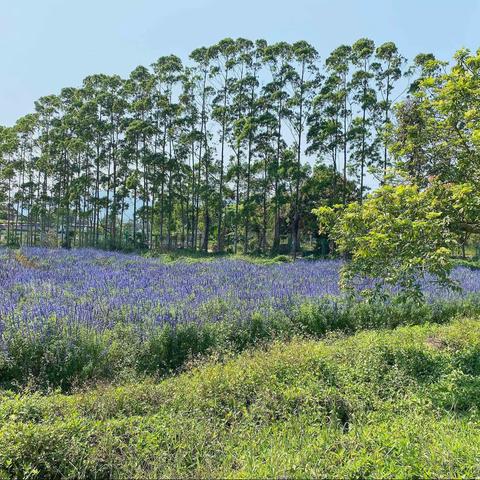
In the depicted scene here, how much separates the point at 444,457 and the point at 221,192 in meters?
30.9

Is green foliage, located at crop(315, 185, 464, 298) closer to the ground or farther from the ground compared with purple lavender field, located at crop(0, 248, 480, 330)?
farther from the ground

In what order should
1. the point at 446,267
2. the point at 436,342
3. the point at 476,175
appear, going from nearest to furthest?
1. the point at 446,267
2. the point at 476,175
3. the point at 436,342

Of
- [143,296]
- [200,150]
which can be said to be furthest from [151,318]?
[200,150]

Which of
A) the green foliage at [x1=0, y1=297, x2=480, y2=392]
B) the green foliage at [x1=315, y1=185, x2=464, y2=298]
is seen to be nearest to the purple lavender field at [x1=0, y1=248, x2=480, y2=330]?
the green foliage at [x1=0, y1=297, x2=480, y2=392]

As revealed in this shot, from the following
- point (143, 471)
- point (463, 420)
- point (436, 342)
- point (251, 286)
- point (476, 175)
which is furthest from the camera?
point (251, 286)

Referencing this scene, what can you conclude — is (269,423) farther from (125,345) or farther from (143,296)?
(143,296)

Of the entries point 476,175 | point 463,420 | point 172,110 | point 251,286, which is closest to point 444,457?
point 463,420

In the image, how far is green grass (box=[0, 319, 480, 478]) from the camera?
326cm

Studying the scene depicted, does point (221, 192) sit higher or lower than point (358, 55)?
lower

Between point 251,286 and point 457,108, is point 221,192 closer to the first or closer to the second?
point 251,286

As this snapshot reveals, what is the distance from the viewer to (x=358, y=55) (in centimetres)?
3069

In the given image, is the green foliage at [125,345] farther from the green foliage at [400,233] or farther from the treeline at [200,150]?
the treeline at [200,150]

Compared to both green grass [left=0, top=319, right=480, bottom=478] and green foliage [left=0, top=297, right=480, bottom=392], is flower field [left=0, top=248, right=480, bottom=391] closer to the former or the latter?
green foliage [left=0, top=297, right=480, bottom=392]

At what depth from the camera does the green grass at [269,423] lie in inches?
128
